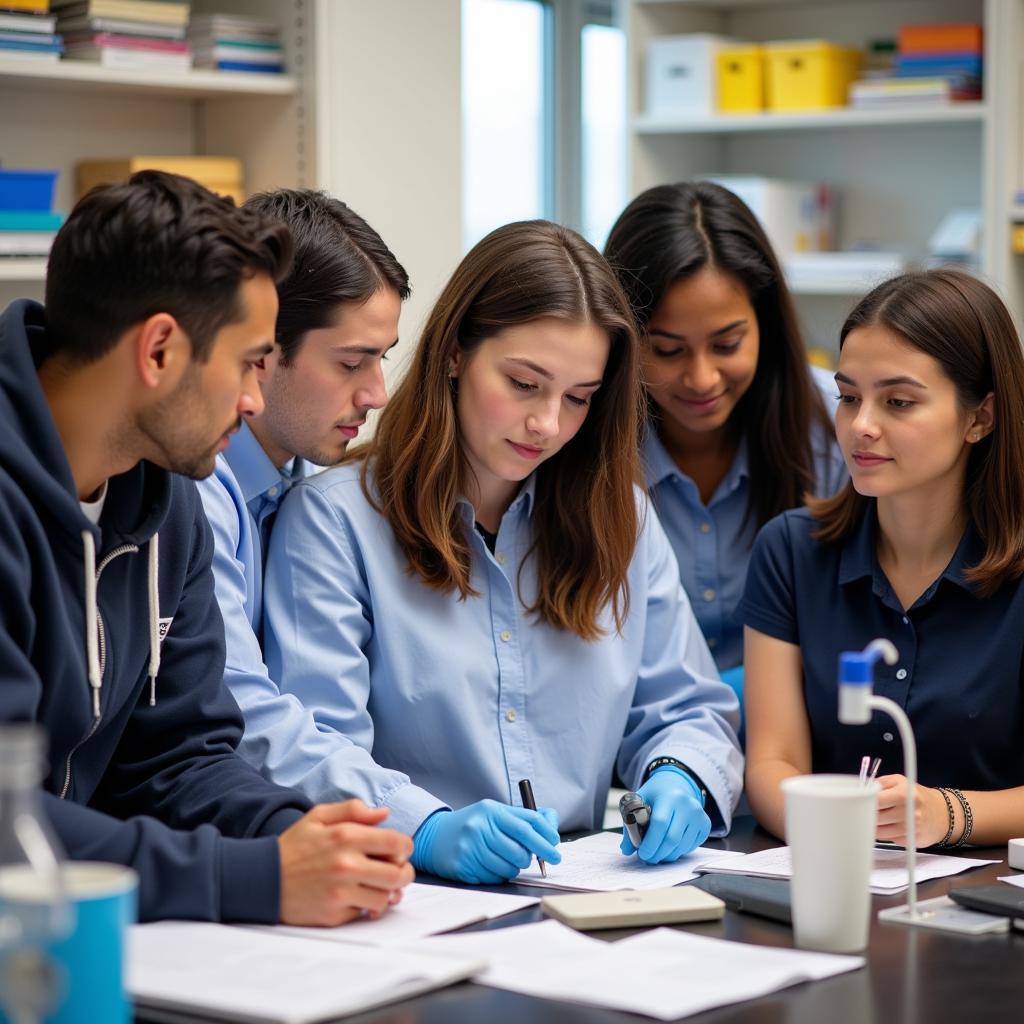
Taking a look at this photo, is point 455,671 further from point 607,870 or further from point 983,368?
point 983,368

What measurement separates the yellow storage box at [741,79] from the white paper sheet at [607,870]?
2.74m

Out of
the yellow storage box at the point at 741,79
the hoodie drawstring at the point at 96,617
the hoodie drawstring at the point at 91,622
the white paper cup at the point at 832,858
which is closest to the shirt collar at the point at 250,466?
the hoodie drawstring at the point at 96,617

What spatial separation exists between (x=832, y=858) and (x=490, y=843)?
371 millimetres

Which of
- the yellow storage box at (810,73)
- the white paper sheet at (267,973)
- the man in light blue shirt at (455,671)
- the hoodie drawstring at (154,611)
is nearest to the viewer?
the white paper sheet at (267,973)

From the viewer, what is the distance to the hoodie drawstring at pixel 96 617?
1.42m

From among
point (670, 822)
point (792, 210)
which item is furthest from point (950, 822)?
point (792, 210)

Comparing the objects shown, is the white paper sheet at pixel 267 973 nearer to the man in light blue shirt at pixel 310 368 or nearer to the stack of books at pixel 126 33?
the man in light blue shirt at pixel 310 368

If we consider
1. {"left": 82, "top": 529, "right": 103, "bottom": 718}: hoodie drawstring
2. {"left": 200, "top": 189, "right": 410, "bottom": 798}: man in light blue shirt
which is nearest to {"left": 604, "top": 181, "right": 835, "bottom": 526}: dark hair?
{"left": 200, "top": 189, "right": 410, "bottom": 798}: man in light blue shirt

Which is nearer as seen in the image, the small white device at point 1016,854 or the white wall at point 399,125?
the small white device at point 1016,854

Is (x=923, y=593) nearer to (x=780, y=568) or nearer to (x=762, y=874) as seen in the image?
(x=780, y=568)

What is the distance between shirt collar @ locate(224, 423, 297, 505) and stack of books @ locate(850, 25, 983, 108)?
2363mm

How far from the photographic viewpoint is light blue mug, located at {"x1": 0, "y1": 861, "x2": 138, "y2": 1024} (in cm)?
99

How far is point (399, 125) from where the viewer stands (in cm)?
327

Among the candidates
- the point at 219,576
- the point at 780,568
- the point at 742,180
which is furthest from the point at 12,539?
the point at 742,180
